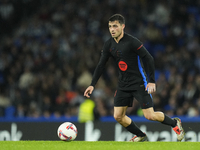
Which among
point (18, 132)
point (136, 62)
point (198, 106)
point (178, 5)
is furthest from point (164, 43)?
point (136, 62)

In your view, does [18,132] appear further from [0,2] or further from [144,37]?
[0,2]

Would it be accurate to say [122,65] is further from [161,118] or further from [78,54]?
[78,54]

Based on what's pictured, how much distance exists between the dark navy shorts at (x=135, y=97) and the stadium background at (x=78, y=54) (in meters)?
3.90

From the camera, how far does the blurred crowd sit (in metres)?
11.4

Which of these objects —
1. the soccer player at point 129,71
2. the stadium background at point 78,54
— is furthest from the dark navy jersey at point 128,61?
the stadium background at point 78,54

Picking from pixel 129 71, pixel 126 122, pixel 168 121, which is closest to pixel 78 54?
pixel 126 122

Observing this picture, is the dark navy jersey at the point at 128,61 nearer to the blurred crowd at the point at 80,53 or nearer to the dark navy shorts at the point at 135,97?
the dark navy shorts at the point at 135,97

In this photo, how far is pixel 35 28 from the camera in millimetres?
15258

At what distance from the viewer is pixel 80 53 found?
1385cm

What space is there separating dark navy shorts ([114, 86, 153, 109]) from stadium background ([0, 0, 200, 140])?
3.90 metres

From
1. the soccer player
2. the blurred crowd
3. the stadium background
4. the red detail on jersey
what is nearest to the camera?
the soccer player

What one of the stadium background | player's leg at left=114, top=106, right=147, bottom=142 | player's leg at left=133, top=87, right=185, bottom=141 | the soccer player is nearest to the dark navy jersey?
the soccer player

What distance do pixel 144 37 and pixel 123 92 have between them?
8.04 metres

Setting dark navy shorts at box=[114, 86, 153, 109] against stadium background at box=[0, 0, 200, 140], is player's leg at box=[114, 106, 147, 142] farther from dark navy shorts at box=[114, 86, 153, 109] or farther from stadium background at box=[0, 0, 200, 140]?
stadium background at box=[0, 0, 200, 140]
